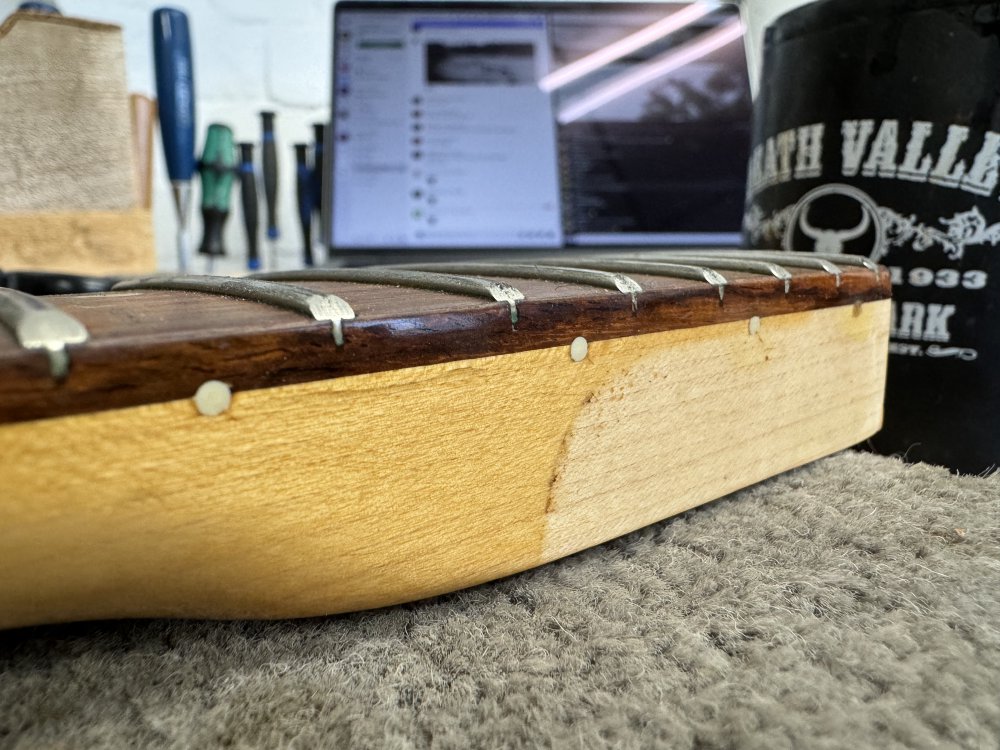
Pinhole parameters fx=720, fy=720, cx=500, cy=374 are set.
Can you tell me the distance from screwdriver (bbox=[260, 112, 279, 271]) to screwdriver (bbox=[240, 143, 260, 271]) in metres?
0.02

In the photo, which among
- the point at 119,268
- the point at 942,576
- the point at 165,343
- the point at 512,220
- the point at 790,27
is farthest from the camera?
the point at 512,220

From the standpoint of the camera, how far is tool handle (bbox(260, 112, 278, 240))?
1144 millimetres

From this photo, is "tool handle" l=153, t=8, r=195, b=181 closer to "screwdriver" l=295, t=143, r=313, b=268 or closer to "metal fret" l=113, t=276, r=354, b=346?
"screwdriver" l=295, t=143, r=313, b=268

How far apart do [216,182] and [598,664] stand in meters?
1.00

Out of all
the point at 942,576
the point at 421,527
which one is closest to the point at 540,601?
the point at 421,527

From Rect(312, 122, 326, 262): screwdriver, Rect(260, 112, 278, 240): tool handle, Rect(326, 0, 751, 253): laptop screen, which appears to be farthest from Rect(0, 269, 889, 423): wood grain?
Rect(260, 112, 278, 240): tool handle

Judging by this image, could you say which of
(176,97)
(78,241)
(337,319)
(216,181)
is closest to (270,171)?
(216,181)

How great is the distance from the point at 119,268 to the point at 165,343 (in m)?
0.82

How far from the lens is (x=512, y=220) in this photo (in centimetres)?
104

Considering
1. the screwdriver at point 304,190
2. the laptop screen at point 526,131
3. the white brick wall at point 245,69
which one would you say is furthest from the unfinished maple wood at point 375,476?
the white brick wall at point 245,69

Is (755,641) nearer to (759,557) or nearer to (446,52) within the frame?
(759,557)

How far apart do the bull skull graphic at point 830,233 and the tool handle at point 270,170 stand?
88 cm

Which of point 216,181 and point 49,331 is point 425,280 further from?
point 216,181

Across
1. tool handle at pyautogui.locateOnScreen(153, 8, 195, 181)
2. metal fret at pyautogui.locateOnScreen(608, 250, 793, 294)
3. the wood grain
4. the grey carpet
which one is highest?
tool handle at pyautogui.locateOnScreen(153, 8, 195, 181)
